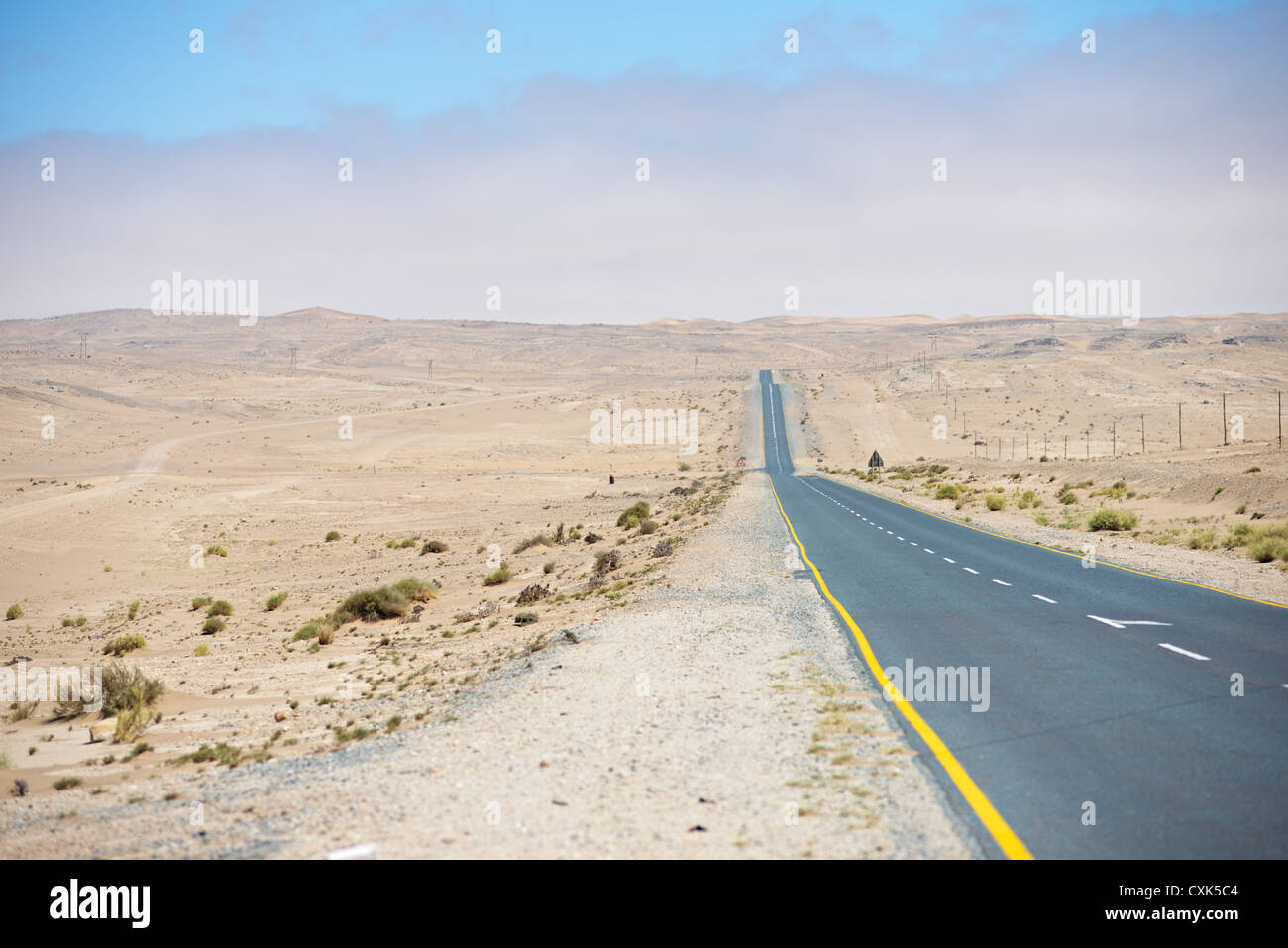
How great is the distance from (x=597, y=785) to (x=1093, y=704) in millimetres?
5007

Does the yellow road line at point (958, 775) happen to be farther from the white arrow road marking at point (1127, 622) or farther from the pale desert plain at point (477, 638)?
the white arrow road marking at point (1127, 622)

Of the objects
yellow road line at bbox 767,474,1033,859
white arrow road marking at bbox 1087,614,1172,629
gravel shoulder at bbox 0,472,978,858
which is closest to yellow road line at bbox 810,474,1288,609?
white arrow road marking at bbox 1087,614,1172,629

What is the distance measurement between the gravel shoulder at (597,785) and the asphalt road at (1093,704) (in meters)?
0.53

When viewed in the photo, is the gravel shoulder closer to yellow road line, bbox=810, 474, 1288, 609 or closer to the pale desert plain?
the pale desert plain

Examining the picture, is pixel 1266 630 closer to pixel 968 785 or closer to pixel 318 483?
pixel 968 785

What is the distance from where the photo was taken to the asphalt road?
571 cm

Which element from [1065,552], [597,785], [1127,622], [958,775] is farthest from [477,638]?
[1065,552]

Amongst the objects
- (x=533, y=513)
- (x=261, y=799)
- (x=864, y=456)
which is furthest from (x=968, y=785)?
(x=864, y=456)

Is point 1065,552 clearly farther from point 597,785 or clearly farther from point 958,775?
point 597,785

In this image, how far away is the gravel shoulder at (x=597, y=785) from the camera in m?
5.84

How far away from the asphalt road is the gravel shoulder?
1.73 ft

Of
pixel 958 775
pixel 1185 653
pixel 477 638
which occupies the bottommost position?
pixel 477 638

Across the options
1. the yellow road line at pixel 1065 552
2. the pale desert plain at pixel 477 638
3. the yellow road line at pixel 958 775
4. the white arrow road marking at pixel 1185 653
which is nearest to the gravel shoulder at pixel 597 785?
the pale desert plain at pixel 477 638

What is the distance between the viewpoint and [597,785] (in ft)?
22.7
